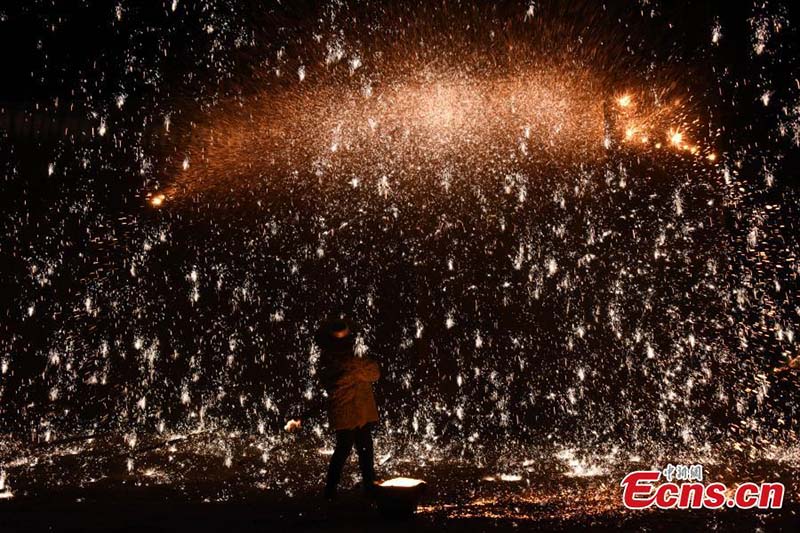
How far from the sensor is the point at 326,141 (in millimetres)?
8727

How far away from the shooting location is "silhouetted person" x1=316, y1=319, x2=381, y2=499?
3.59m

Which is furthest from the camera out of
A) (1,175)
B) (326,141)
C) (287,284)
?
(326,141)

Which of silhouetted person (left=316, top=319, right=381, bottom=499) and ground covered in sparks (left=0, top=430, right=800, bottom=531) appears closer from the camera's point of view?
ground covered in sparks (left=0, top=430, right=800, bottom=531)

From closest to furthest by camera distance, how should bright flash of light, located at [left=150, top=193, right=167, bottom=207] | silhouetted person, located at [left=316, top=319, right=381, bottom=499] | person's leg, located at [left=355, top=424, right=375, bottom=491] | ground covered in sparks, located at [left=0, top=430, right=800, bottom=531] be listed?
ground covered in sparks, located at [left=0, top=430, right=800, bottom=531] < silhouetted person, located at [left=316, top=319, right=381, bottom=499] < person's leg, located at [left=355, top=424, right=375, bottom=491] < bright flash of light, located at [left=150, top=193, right=167, bottom=207]

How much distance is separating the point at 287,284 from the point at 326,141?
2558 millimetres

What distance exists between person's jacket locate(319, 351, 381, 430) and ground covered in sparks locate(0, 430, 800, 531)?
60 centimetres

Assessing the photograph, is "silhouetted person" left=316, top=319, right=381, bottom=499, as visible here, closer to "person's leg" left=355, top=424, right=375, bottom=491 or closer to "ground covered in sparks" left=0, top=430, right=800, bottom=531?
"person's leg" left=355, top=424, right=375, bottom=491

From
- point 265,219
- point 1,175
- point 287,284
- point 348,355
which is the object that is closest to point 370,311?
point 287,284

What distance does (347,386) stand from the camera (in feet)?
11.8

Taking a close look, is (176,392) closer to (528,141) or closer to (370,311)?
(370,311)
